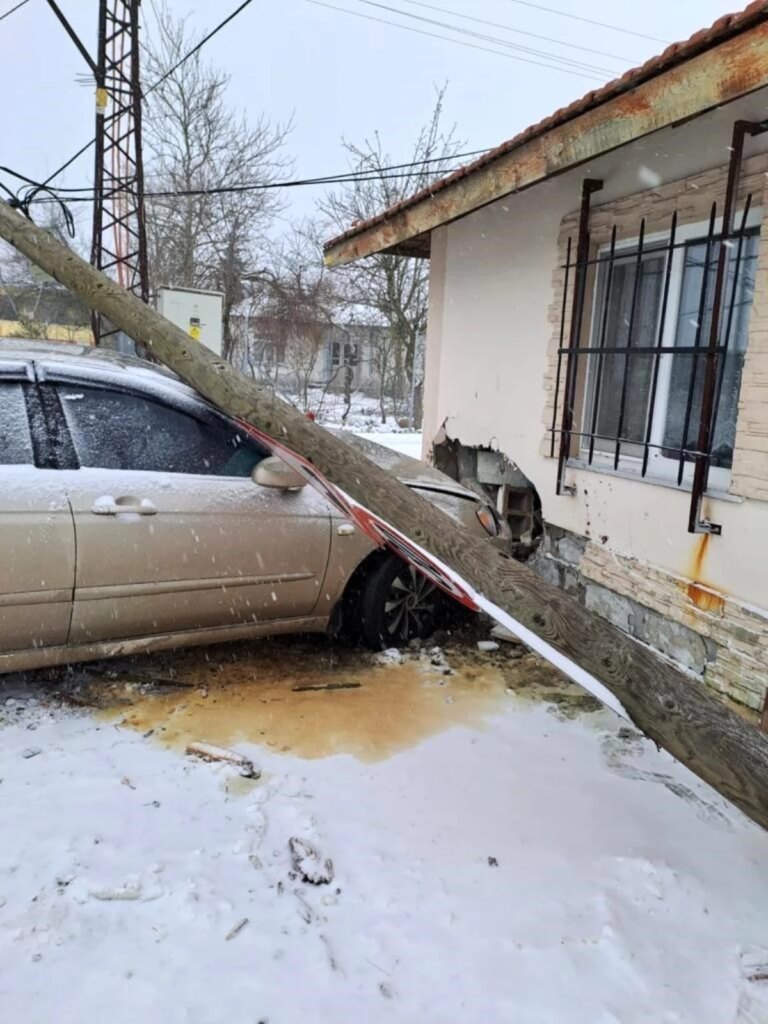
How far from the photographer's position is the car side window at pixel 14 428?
3131 mm

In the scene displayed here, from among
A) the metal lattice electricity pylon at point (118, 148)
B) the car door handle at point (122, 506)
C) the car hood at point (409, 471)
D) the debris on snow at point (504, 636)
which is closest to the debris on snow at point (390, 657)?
the debris on snow at point (504, 636)

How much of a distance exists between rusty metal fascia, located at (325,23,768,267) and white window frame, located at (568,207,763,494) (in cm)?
82

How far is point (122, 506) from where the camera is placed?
10.7 ft

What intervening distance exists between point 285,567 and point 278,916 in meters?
1.87

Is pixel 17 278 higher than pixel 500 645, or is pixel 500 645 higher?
pixel 17 278

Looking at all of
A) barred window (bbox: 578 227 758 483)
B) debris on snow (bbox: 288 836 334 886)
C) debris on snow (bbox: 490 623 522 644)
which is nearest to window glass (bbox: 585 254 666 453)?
barred window (bbox: 578 227 758 483)

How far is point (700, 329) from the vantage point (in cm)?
415

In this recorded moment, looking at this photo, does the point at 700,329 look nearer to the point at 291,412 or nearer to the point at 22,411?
the point at 291,412

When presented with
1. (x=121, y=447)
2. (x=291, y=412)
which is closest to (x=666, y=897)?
(x=291, y=412)

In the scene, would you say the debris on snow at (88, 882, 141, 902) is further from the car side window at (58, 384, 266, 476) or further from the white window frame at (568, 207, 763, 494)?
the white window frame at (568, 207, 763, 494)

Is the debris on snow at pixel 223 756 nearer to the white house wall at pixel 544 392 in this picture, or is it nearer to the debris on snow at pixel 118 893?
the debris on snow at pixel 118 893

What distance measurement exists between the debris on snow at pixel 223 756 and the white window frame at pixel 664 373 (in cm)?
273

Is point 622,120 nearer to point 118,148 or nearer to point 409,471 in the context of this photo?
point 409,471

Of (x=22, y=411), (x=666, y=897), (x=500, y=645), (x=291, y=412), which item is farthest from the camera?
(x=500, y=645)
